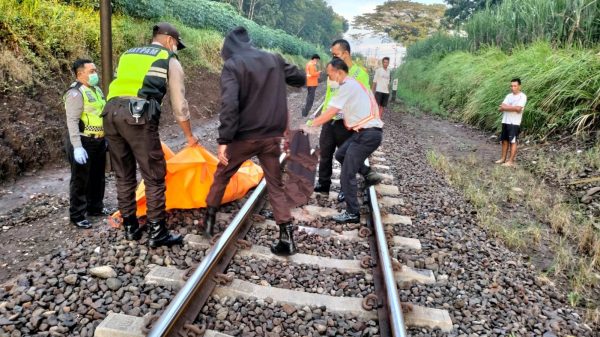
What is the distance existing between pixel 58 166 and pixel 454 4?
38944 millimetres

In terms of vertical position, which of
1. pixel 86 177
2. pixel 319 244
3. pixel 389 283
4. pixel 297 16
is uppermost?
pixel 297 16

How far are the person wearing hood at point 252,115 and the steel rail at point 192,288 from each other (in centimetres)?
35

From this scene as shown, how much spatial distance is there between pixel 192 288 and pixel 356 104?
2.56m

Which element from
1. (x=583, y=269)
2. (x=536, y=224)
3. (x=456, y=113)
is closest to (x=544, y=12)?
(x=456, y=113)

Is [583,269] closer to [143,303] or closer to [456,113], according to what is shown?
[143,303]

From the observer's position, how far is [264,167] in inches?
149

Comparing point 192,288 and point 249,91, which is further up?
point 249,91

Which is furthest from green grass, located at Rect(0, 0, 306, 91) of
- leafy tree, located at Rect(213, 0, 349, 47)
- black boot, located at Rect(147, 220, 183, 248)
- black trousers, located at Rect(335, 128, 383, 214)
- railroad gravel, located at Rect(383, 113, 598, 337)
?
leafy tree, located at Rect(213, 0, 349, 47)

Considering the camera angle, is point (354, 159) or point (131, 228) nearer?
point (131, 228)

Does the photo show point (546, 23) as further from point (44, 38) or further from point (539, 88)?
point (44, 38)

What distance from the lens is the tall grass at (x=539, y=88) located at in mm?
8078

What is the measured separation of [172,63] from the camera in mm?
3494

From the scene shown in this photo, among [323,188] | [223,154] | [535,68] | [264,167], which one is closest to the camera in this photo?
[223,154]

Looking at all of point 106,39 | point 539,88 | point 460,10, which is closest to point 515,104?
point 539,88
